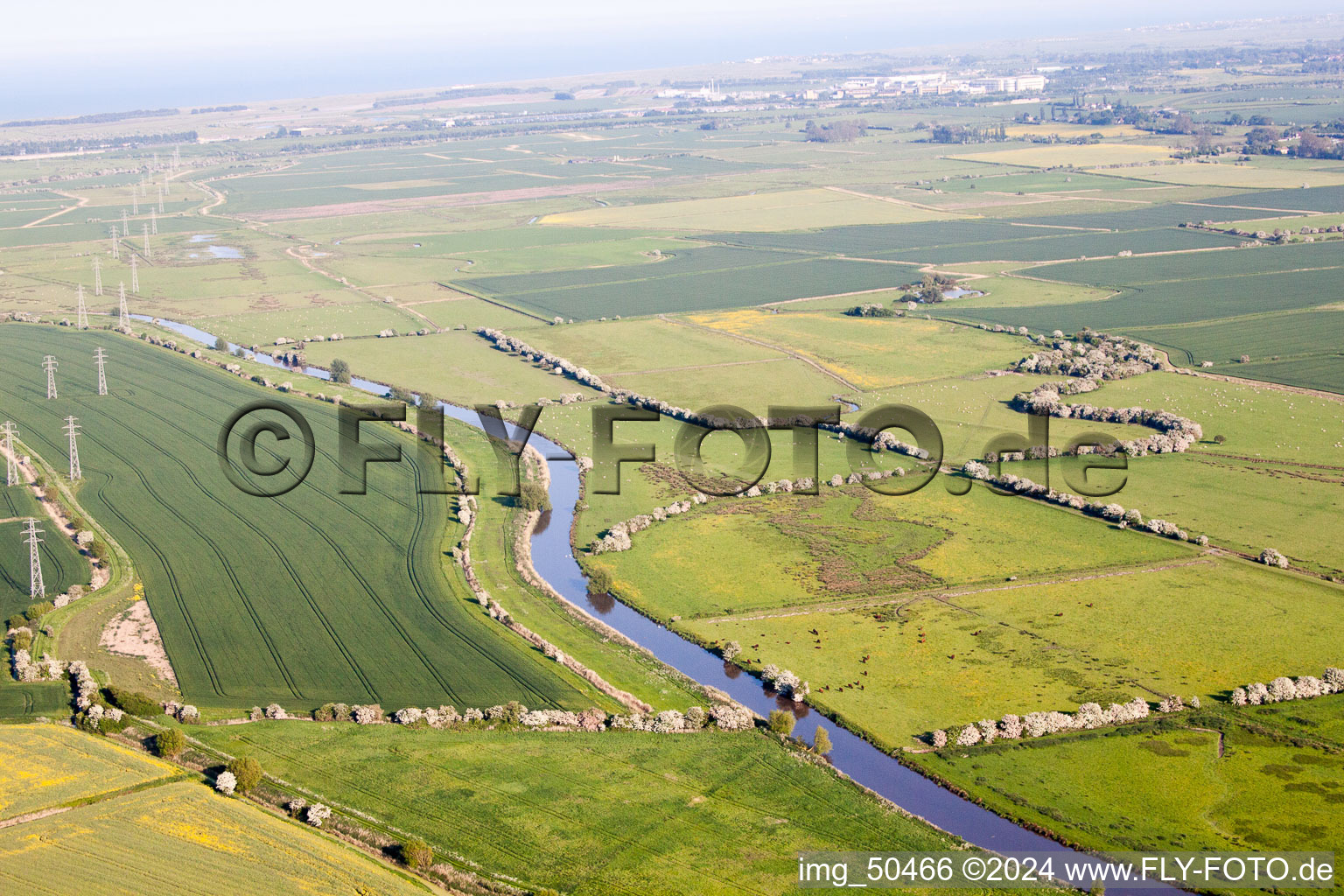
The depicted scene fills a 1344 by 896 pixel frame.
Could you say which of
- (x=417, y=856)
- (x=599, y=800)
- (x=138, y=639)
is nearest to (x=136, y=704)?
(x=138, y=639)

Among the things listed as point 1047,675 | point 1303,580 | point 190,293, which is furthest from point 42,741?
point 190,293

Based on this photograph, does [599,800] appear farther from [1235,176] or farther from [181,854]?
[1235,176]

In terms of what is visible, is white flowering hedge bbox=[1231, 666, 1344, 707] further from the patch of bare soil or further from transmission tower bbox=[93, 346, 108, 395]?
transmission tower bbox=[93, 346, 108, 395]

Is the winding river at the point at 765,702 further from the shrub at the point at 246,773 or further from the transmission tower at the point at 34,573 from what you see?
the transmission tower at the point at 34,573

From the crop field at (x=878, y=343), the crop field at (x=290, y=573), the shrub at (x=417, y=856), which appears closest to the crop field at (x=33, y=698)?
the crop field at (x=290, y=573)

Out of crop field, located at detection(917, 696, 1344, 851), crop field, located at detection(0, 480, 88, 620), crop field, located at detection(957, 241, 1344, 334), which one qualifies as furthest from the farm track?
crop field, located at detection(0, 480, 88, 620)
